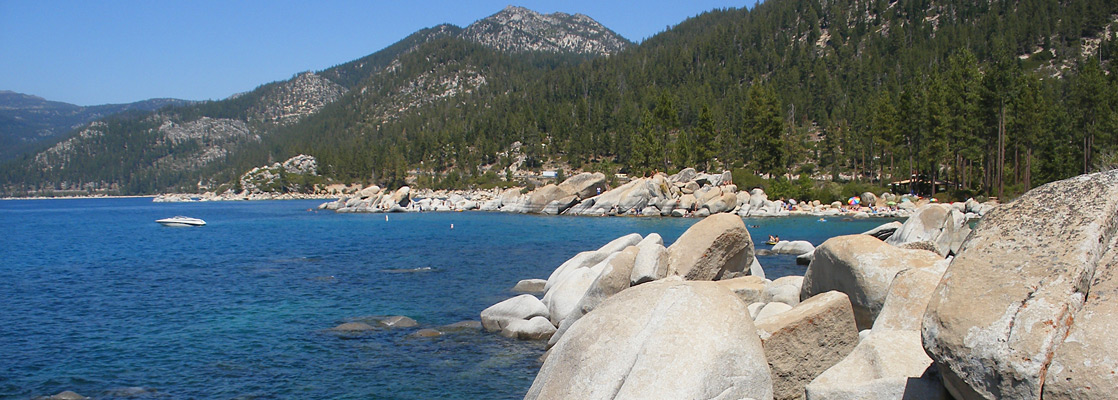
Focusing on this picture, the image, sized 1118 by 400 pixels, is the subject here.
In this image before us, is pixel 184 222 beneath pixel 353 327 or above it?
above

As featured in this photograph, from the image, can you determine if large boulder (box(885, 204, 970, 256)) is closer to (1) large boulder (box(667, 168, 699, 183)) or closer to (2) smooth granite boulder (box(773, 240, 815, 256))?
(2) smooth granite boulder (box(773, 240, 815, 256))

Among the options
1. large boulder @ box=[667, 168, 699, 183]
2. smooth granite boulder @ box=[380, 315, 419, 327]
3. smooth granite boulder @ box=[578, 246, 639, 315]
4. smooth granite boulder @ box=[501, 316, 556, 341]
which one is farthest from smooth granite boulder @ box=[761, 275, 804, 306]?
large boulder @ box=[667, 168, 699, 183]

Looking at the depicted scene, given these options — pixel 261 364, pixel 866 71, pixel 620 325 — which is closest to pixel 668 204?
pixel 261 364

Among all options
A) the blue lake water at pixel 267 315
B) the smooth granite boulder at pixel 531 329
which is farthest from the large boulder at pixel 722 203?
the smooth granite boulder at pixel 531 329

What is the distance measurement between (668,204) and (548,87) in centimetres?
12041

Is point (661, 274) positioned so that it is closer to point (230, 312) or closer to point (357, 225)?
point (230, 312)

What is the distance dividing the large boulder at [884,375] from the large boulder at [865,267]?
4039 mm

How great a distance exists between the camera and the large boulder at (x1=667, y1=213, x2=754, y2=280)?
16344 mm

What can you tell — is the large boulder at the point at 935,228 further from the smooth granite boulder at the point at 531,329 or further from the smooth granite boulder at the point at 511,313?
the smooth granite boulder at the point at 531,329

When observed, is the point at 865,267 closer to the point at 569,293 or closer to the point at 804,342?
the point at 804,342

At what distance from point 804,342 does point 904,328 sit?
1.39 meters

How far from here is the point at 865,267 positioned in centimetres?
1165

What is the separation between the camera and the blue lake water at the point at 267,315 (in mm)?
13891

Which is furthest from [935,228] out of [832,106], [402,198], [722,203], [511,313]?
[832,106]
